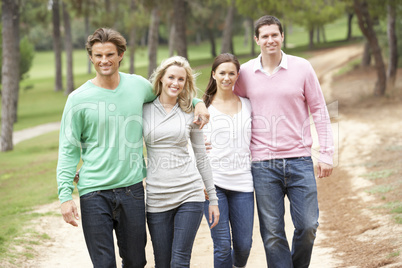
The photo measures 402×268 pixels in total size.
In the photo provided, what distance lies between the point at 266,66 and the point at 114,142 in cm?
171

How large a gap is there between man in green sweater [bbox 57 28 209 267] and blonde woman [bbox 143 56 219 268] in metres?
0.13

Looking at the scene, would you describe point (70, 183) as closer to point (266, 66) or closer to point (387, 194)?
point (266, 66)

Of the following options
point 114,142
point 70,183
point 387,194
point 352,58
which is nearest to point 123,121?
point 114,142

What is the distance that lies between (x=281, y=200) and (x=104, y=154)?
1.73m

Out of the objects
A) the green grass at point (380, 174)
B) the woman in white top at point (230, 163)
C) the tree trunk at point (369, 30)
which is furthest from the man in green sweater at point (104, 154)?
the tree trunk at point (369, 30)

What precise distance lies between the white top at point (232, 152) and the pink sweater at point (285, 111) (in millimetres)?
104

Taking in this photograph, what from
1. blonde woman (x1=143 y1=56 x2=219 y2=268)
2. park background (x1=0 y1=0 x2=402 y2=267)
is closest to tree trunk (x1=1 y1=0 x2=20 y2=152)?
park background (x1=0 y1=0 x2=402 y2=267)

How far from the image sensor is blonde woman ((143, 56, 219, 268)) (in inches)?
168

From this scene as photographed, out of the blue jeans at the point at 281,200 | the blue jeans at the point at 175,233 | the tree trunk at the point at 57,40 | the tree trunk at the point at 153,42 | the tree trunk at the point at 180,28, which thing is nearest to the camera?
the blue jeans at the point at 175,233

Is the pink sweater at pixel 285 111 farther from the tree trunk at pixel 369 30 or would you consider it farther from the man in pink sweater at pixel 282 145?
the tree trunk at pixel 369 30

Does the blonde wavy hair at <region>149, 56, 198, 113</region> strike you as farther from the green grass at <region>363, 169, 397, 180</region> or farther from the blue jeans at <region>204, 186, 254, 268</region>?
the green grass at <region>363, 169, 397, 180</region>

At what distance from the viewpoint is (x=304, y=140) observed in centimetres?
493

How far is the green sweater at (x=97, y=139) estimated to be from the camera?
4031 mm

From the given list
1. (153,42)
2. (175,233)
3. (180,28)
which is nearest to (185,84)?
(175,233)
